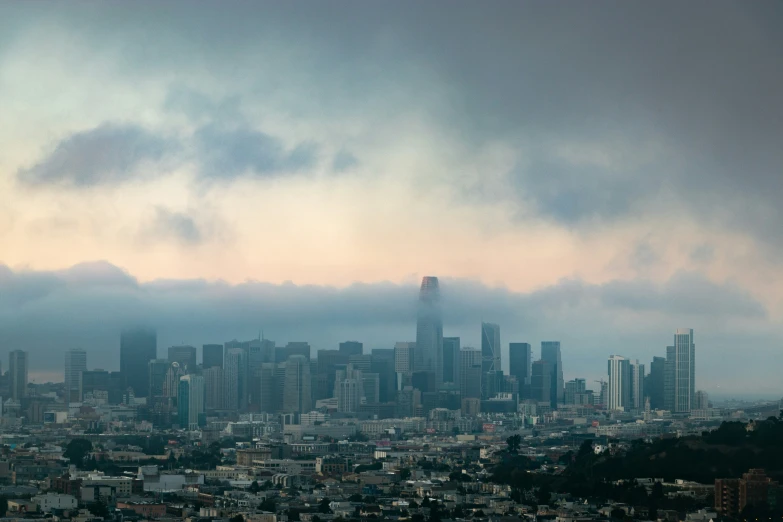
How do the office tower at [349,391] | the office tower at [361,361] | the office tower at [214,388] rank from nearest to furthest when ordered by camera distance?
the office tower at [214,388] → the office tower at [349,391] → the office tower at [361,361]

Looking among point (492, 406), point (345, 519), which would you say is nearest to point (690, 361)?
point (492, 406)

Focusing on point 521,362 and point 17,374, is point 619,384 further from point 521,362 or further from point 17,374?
point 17,374

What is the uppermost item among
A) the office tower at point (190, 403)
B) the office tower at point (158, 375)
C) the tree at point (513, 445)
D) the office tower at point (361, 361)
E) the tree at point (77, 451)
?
the office tower at point (361, 361)

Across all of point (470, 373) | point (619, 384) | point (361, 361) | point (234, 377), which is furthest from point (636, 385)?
point (234, 377)

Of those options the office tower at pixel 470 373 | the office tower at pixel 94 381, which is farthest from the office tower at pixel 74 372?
the office tower at pixel 470 373

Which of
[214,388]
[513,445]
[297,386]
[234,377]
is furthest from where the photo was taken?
[297,386]

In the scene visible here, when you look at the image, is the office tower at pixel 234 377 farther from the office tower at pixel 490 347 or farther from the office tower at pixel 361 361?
the office tower at pixel 490 347

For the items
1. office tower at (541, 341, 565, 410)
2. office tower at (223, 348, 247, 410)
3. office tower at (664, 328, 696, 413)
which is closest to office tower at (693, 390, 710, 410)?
office tower at (664, 328, 696, 413)
